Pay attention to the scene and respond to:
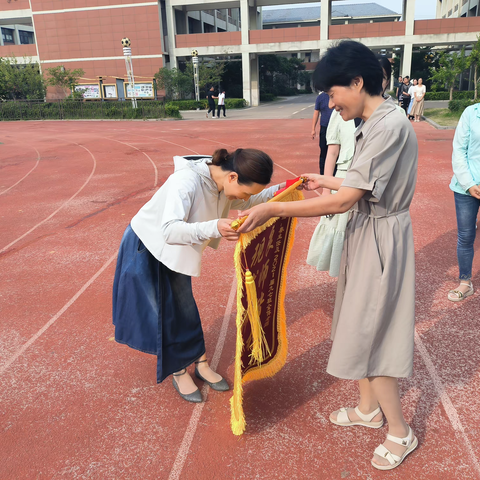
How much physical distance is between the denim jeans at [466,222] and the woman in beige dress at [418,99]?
623 inches

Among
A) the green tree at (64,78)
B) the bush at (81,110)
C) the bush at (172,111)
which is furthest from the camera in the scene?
the green tree at (64,78)

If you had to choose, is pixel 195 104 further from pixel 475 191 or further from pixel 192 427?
pixel 192 427

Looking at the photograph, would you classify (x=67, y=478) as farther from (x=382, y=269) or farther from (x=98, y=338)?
(x=382, y=269)

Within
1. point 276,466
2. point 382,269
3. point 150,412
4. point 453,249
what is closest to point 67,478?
point 150,412

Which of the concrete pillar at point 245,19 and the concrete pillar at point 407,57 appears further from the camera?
the concrete pillar at point 245,19

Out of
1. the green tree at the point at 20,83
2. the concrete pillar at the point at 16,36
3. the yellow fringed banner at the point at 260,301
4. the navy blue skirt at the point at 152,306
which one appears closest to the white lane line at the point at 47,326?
the navy blue skirt at the point at 152,306

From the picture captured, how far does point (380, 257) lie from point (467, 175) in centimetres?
227

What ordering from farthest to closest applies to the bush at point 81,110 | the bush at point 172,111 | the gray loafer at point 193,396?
1. the bush at point 81,110
2. the bush at point 172,111
3. the gray loafer at point 193,396

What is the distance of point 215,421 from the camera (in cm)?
283

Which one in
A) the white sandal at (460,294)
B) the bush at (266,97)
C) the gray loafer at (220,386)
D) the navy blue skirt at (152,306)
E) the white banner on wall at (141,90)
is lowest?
the gray loafer at (220,386)

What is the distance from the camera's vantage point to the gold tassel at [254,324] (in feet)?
7.72

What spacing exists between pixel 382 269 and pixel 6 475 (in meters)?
2.32

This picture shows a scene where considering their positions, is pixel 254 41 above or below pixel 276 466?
above

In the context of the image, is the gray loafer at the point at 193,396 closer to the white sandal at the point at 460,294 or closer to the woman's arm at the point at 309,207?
the woman's arm at the point at 309,207
